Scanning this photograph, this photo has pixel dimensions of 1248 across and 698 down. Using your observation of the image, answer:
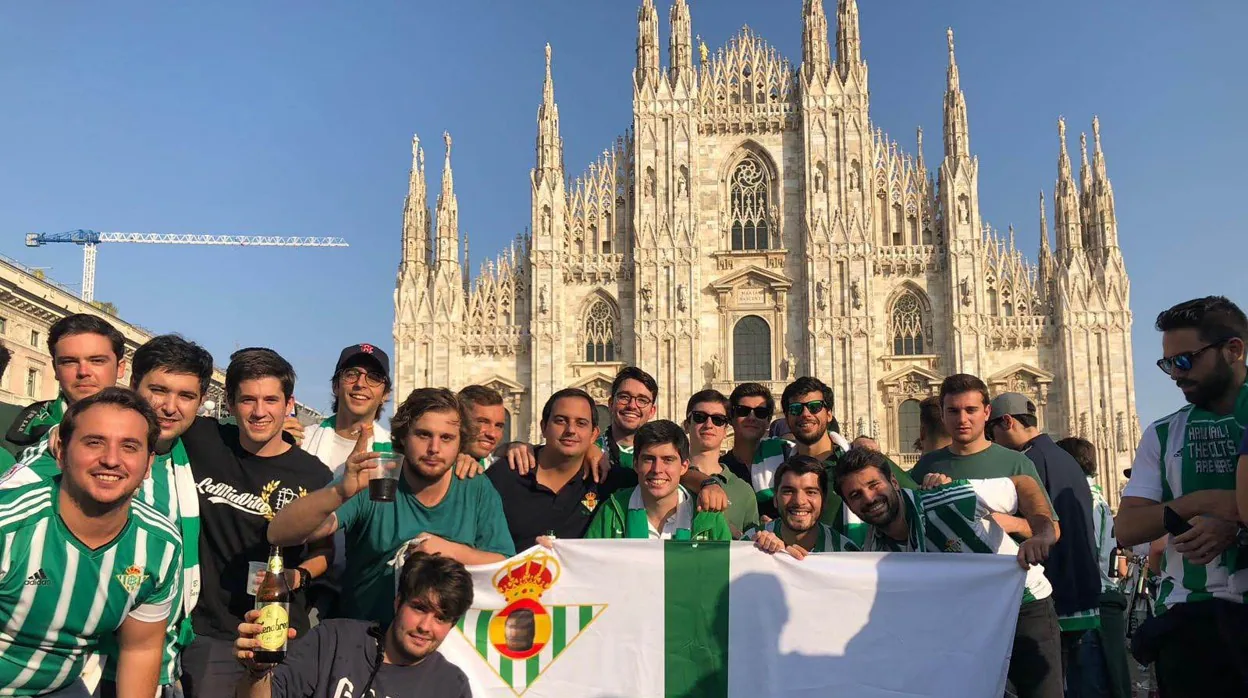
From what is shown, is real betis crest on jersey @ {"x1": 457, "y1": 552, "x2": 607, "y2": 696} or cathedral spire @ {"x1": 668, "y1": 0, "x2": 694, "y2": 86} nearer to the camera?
real betis crest on jersey @ {"x1": 457, "y1": 552, "x2": 607, "y2": 696}

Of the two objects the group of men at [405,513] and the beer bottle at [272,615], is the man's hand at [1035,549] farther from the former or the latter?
the beer bottle at [272,615]

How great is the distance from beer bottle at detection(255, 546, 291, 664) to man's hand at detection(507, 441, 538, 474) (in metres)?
2.19

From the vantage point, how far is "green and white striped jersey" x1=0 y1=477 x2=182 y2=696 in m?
3.38

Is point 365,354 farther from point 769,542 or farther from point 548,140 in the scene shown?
point 548,140

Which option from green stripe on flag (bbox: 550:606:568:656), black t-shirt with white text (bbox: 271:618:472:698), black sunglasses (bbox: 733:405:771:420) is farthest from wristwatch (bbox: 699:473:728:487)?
black t-shirt with white text (bbox: 271:618:472:698)

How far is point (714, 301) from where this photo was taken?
31.2m

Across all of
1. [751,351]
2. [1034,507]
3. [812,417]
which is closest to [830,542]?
[1034,507]

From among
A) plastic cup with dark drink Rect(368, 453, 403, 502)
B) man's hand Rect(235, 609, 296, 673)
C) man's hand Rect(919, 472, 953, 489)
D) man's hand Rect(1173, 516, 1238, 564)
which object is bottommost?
man's hand Rect(235, 609, 296, 673)

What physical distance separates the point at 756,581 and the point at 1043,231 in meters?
28.5

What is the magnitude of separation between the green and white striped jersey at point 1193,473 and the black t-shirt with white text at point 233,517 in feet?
13.1

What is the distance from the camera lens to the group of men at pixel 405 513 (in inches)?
138

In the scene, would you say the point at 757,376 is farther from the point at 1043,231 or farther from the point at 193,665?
the point at 193,665

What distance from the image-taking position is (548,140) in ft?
105

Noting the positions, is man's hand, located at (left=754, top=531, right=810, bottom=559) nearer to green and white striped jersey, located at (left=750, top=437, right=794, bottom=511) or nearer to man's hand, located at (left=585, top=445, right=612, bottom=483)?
man's hand, located at (left=585, top=445, right=612, bottom=483)
